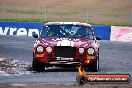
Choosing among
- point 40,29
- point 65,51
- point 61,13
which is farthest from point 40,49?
point 61,13

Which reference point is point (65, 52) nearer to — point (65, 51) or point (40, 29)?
point (65, 51)

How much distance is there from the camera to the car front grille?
701 inches

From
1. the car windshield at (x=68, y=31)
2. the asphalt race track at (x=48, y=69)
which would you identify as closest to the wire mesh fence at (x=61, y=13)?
the asphalt race track at (x=48, y=69)

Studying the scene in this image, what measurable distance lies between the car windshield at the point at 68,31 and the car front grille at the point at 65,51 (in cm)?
95

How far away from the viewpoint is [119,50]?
28.6 meters

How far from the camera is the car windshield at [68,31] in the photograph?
741 inches

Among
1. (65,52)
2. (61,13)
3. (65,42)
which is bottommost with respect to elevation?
(65,52)

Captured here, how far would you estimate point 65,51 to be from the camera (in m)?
17.8

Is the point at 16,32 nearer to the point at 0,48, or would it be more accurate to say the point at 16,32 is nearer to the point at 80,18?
the point at 0,48

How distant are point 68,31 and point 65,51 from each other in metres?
1.34

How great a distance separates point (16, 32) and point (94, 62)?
22765 mm

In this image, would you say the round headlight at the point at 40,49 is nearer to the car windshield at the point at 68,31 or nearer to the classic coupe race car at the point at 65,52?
the classic coupe race car at the point at 65,52

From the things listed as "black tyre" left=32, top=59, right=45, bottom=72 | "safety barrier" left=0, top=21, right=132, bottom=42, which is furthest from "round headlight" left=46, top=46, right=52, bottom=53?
"safety barrier" left=0, top=21, right=132, bottom=42

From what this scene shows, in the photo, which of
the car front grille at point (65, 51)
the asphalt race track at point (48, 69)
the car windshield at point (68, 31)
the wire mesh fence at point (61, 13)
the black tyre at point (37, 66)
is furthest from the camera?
the wire mesh fence at point (61, 13)
